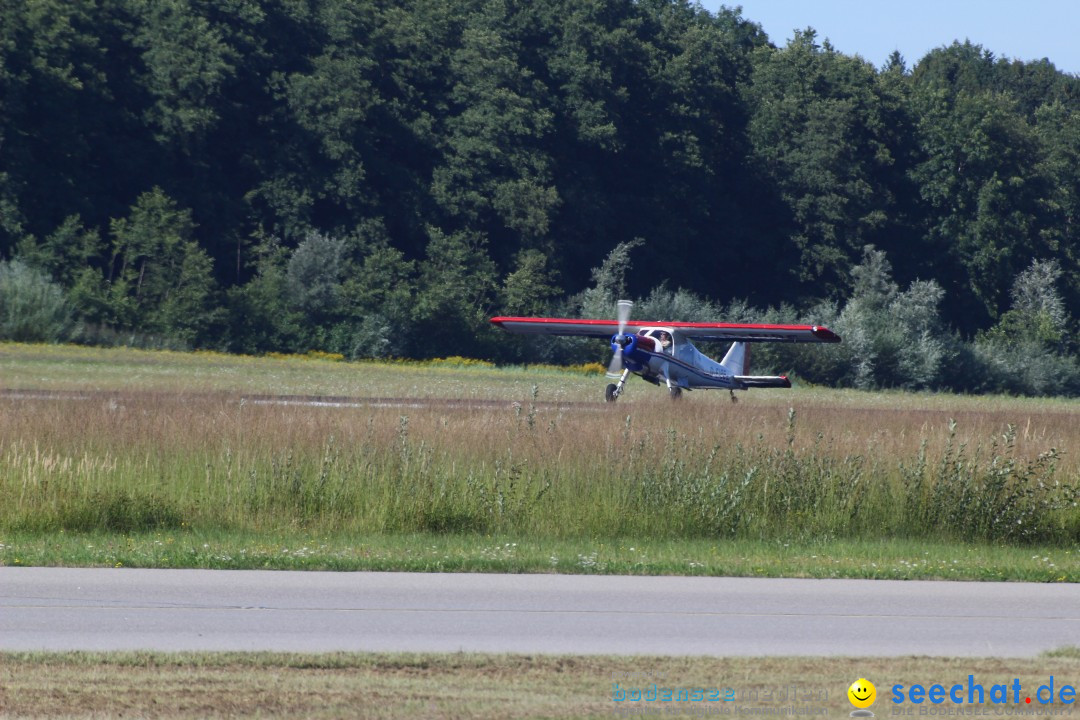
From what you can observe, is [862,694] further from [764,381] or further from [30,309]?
[30,309]

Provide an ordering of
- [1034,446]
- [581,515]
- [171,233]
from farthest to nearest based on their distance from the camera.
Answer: [171,233] < [1034,446] < [581,515]

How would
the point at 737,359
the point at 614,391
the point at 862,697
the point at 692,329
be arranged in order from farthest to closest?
the point at 737,359
the point at 692,329
the point at 614,391
the point at 862,697

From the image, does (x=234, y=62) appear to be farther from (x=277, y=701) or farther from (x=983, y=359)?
(x=277, y=701)

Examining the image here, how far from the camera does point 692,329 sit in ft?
119

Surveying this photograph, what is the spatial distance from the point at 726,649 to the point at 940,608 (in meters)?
2.45

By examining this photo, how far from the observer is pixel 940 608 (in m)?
9.71

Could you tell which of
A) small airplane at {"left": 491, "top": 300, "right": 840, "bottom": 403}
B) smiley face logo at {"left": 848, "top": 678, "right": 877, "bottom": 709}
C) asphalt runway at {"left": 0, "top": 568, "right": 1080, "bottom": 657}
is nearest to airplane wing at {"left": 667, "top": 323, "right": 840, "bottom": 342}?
small airplane at {"left": 491, "top": 300, "right": 840, "bottom": 403}

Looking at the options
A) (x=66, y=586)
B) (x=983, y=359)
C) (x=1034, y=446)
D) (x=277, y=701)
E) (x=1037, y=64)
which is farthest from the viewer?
(x=1037, y=64)

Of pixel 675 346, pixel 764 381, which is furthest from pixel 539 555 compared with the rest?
pixel 764 381

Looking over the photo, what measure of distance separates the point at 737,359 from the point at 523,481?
24.1 meters

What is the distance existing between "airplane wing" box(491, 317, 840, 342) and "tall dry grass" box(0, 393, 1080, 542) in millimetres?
18715

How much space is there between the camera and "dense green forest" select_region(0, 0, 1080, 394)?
2293 inches

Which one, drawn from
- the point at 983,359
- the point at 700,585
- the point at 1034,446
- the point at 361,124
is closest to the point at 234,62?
the point at 361,124

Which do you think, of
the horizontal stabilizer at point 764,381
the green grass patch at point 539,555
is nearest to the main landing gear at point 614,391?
the horizontal stabilizer at point 764,381
